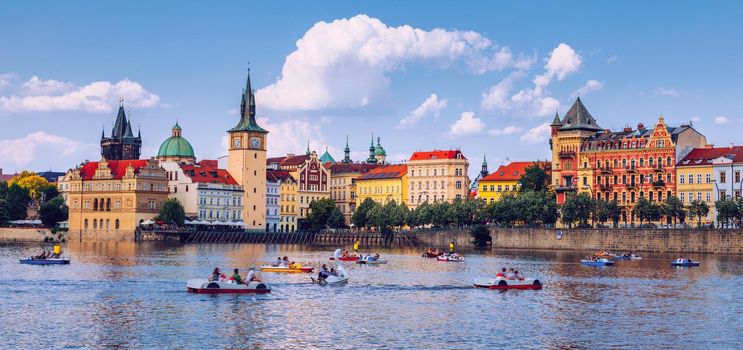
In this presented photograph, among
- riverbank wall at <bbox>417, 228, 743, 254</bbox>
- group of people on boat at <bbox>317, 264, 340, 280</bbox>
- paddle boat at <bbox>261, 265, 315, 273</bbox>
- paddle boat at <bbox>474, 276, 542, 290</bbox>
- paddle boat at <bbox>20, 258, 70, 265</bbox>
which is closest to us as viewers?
paddle boat at <bbox>474, 276, 542, 290</bbox>

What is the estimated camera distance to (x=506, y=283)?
272ft

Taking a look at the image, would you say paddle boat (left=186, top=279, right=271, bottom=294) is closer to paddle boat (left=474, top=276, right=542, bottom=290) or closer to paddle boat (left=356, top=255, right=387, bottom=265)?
paddle boat (left=474, top=276, right=542, bottom=290)

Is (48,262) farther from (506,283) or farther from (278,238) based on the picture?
(278,238)

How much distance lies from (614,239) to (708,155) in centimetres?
2147

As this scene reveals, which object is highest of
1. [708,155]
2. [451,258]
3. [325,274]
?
[708,155]

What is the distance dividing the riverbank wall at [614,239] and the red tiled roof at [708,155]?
18.3 meters

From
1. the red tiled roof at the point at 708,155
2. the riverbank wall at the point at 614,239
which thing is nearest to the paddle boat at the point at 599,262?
the riverbank wall at the point at 614,239

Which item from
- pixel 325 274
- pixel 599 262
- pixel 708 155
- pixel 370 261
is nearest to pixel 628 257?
pixel 599 262

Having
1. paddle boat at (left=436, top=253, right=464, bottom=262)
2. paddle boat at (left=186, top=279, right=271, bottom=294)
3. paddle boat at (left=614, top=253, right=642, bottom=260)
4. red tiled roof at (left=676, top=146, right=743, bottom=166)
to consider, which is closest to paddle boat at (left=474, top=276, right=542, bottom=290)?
paddle boat at (left=186, top=279, right=271, bottom=294)

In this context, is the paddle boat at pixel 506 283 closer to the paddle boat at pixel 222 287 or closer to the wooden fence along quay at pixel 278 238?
the paddle boat at pixel 222 287

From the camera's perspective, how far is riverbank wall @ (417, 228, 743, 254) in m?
136

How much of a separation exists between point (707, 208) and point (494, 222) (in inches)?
1608

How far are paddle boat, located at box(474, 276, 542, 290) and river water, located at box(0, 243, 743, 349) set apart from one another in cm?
170

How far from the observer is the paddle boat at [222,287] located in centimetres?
7544
